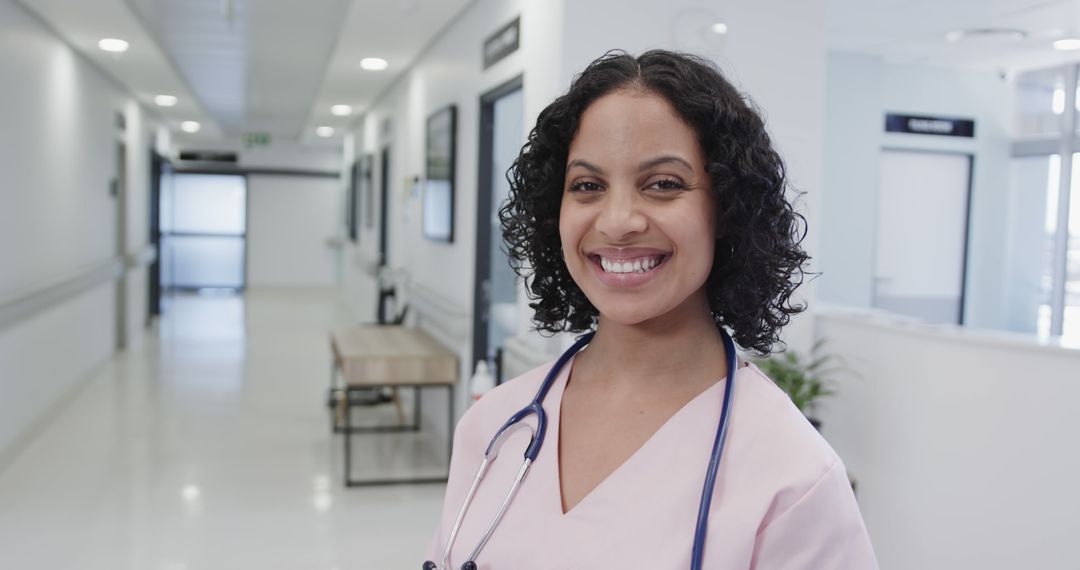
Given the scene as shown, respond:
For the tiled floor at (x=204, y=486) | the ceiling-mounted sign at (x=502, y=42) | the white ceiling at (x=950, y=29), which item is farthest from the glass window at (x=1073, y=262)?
the tiled floor at (x=204, y=486)

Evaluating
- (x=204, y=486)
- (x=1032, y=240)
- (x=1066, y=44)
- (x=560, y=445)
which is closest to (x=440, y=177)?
(x=204, y=486)

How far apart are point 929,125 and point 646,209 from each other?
670cm

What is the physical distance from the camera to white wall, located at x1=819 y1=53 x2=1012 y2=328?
653cm

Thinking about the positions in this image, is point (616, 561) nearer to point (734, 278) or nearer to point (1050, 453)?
point (734, 278)

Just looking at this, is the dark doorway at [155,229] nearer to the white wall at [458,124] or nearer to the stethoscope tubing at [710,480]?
the white wall at [458,124]

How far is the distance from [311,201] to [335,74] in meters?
10.6

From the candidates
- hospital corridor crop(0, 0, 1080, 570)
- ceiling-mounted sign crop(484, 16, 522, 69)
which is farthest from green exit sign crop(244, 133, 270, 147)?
ceiling-mounted sign crop(484, 16, 522, 69)

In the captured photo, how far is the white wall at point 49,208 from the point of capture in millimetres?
5742

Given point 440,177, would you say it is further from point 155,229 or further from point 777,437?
point 155,229

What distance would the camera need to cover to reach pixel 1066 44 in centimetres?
599

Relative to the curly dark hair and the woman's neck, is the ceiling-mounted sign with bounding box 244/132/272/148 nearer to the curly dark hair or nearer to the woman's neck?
the curly dark hair

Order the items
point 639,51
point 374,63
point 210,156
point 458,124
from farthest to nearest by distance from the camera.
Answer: point 210,156 → point 374,63 → point 458,124 → point 639,51

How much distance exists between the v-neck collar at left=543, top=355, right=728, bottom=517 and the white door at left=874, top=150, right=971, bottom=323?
6244 millimetres

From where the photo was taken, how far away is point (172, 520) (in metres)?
4.51
